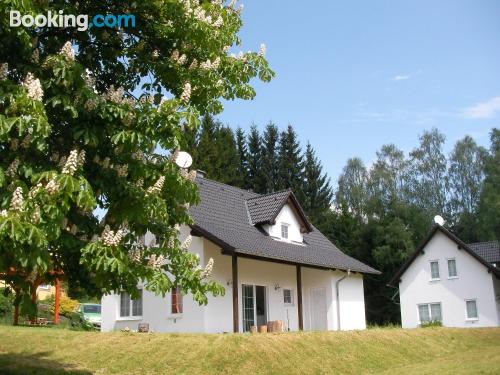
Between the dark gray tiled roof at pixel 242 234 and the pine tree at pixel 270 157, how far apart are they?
979 inches

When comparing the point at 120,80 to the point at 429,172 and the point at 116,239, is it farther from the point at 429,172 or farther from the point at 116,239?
the point at 429,172

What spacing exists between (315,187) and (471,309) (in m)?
22.7

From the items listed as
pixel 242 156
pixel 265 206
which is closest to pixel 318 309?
pixel 265 206

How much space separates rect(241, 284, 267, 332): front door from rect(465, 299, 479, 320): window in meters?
14.6

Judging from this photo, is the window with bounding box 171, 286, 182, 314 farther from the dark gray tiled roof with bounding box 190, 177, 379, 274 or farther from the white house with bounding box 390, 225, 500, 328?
the white house with bounding box 390, 225, 500, 328

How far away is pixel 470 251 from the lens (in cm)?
3117

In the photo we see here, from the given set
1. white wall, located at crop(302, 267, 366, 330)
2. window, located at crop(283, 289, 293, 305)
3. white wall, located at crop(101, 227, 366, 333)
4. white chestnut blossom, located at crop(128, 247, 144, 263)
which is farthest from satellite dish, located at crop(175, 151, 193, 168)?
white wall, located at crop(302, 267, 366, 330)

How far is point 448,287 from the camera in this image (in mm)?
32344

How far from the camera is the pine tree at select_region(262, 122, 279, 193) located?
5212 centimetres

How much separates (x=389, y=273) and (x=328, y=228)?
6271mm

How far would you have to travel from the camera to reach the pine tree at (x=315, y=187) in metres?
50.6

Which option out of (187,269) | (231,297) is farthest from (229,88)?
(231,297)

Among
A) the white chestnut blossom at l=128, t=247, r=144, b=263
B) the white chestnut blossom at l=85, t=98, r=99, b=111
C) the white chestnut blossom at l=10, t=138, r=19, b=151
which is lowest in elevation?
the white chestnut blossom at l=128, t=247, r=144, b=263

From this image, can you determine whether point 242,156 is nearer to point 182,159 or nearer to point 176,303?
point 176,303
